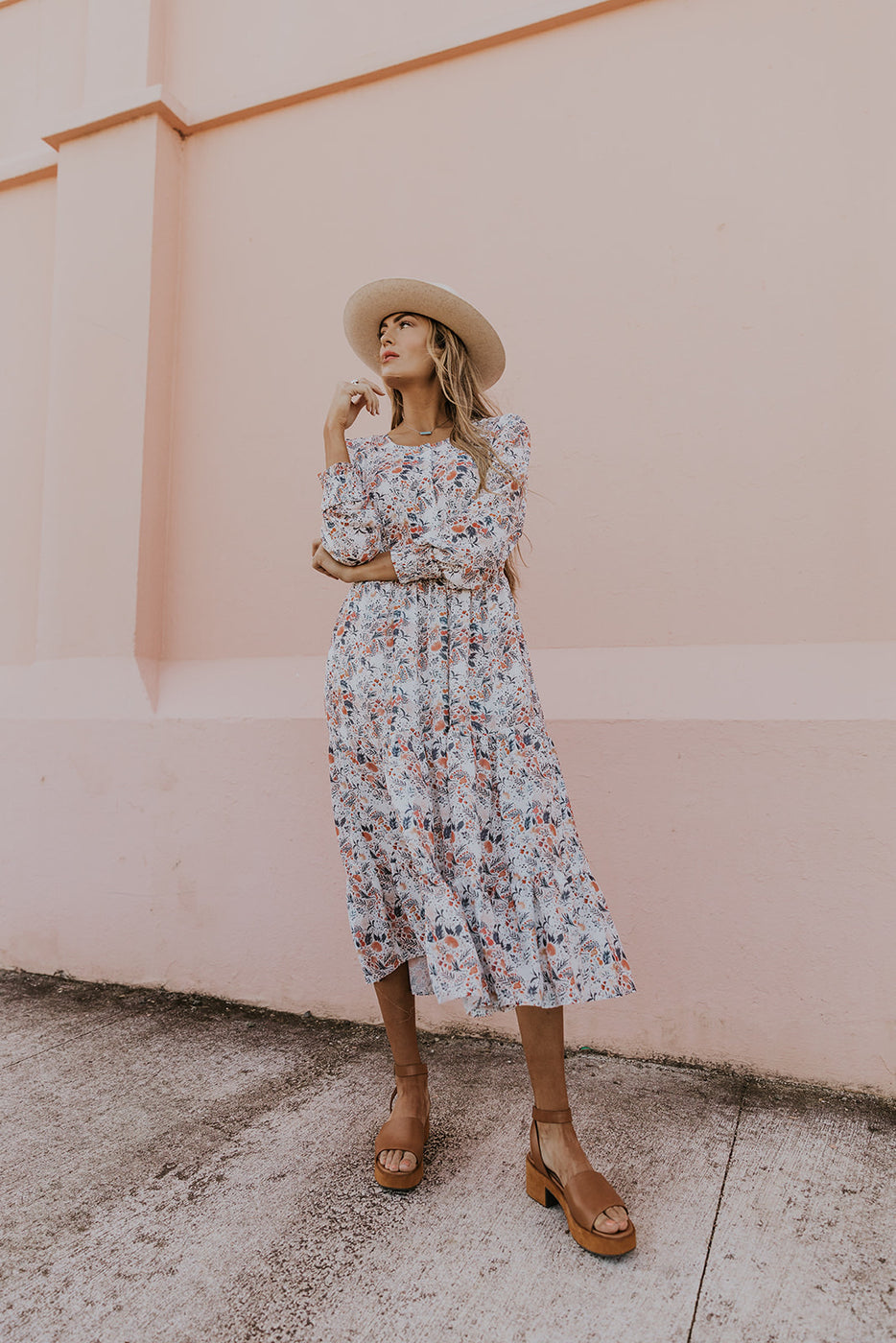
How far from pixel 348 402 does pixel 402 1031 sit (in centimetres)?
155

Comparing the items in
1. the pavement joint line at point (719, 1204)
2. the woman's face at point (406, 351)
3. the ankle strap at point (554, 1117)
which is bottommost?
the pavement joint line at point (719, 1204)

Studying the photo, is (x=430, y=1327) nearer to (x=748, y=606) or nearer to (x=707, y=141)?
(x=748, y=606)

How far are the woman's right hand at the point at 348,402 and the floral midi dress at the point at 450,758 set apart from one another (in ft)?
0.21

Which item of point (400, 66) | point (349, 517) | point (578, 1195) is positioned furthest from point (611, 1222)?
point (400, 66)

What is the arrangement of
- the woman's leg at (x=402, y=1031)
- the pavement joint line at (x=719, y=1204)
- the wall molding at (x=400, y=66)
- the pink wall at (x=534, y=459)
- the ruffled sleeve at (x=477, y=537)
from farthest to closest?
the wall molding at (x=400, y=66) < the pink wall at (x=534, y=459) < the woman's leg at (x=402, y=1031) < the ruffled sleeve at (x=477, y=537) < the pavement joint line at (x=719, y=1204)

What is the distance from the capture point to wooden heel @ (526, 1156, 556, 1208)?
186 cm

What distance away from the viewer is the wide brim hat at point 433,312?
2225mm

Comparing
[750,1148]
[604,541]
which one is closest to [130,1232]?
[750,1148]

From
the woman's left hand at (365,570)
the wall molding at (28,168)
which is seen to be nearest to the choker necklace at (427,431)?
the woman's left hand at (365,570)

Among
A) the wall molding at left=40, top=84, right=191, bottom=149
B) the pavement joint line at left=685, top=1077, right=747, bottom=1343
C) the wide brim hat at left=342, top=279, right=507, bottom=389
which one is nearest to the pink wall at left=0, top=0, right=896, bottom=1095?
the wall molding at left=40, top=84, right=191, bottom=149

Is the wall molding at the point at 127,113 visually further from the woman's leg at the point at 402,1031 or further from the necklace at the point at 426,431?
the woman's leg at the point at 402,1031

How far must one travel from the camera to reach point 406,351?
2.23 meters

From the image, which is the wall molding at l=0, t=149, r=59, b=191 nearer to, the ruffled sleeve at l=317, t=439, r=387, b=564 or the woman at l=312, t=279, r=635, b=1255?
the woman at l=312, t=279, r=635, b=1255

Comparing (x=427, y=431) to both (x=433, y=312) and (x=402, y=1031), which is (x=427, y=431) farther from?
(x=402, y=1031)
